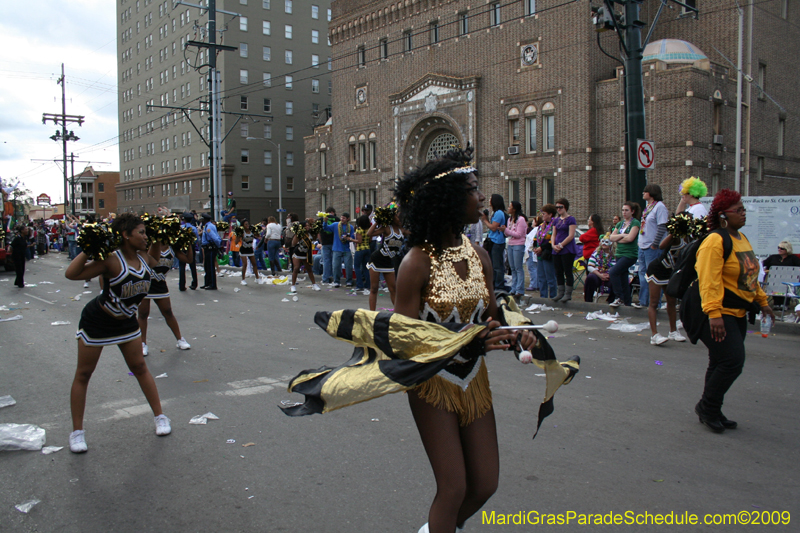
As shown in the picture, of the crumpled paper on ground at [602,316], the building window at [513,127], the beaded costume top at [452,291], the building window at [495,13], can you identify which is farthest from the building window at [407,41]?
the beaded costume top at [452,291]

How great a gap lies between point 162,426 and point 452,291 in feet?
10.3

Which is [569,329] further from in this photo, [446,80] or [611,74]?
[446,80]

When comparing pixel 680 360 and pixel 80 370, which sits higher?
pixel 80 370

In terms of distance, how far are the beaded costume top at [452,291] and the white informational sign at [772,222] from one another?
9.26m

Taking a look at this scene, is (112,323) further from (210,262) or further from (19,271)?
(19,271)

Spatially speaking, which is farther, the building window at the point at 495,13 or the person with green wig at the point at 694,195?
the building window at the point at 495,13

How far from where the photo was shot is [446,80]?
34969 mm

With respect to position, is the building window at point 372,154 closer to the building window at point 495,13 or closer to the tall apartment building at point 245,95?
the building window at point 495,13

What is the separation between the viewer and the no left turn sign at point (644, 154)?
38.4 feet

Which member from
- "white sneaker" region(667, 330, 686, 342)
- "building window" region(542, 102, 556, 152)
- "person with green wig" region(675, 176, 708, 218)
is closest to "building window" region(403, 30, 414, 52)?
"building window" region(542, 102, 556, 152)

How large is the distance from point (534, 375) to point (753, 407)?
2031mm

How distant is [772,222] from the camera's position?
35.2ft

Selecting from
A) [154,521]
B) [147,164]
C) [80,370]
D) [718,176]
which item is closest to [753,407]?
[154,521]

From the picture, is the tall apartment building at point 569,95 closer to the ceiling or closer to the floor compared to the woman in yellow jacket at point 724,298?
closer to the ceiling
